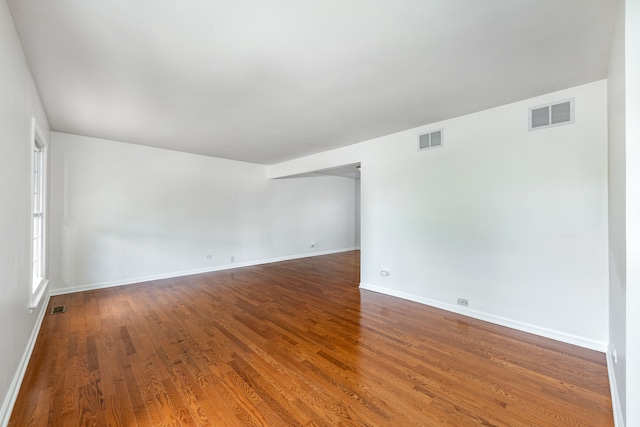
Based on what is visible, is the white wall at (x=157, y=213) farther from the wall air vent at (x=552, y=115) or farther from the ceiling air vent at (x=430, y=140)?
the wall air vent at (x=552, y=115)

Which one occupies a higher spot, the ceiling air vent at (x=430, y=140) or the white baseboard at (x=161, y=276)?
the ceiling air vent at (x=430, y=140)

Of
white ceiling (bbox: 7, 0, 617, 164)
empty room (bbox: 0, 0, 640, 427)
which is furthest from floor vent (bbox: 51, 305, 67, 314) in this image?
white ceiling (bbox: 7, 0, 617, 164)

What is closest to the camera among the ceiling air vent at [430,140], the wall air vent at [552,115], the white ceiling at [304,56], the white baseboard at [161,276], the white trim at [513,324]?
the white ceiling at [304,56]

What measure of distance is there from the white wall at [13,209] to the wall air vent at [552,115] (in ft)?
14.2

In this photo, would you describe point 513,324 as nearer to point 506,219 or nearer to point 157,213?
point 506,219

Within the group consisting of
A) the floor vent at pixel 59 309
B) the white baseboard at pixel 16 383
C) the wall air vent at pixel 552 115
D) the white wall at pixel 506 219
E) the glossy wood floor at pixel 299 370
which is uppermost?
the wall air vent at pixel 552 115

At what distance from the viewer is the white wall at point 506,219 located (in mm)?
2453

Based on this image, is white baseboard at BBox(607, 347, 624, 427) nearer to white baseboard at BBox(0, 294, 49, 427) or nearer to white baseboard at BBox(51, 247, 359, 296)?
white baseboard at BBox(0, 294, 49, 427)

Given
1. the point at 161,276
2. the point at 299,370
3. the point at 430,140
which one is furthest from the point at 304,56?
the point at 161,276

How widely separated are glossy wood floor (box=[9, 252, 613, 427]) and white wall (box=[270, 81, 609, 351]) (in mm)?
346

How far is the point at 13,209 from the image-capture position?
5.99ft

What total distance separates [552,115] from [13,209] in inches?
188

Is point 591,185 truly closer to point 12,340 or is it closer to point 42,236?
point 12,340

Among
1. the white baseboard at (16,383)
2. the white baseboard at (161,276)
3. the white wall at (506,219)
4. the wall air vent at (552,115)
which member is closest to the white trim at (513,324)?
the white wall at (506,219)
